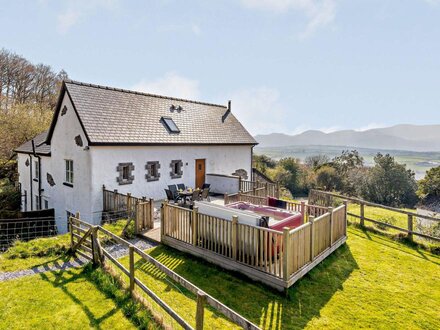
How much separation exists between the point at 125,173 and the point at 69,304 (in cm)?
901

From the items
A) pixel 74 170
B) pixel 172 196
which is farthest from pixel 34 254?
pixel 74 170

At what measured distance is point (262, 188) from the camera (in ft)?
43.4

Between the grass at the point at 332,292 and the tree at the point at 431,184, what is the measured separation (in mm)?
21130

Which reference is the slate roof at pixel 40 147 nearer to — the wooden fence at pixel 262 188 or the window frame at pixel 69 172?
the window frame at pixel 69 172

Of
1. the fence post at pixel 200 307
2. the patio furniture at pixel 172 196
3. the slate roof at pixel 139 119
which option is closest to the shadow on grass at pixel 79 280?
the fence post at pixel 200 307

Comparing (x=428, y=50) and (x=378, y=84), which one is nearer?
(x=428, y=50)

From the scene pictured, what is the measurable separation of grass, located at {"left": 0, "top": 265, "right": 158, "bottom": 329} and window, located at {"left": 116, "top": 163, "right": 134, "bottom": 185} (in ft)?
23.5

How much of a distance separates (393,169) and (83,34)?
3497cm

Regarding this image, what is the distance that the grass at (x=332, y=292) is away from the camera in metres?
5.31

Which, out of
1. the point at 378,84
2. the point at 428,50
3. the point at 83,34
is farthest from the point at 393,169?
the point at 83,34

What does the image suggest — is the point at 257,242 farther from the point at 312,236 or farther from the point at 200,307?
the point at 200,307

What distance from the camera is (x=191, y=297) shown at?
5.92 m

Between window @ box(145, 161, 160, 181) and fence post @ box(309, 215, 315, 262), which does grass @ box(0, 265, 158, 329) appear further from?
window @ box(145, 161, 160, 181)

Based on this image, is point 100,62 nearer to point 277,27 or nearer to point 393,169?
point 277,27
